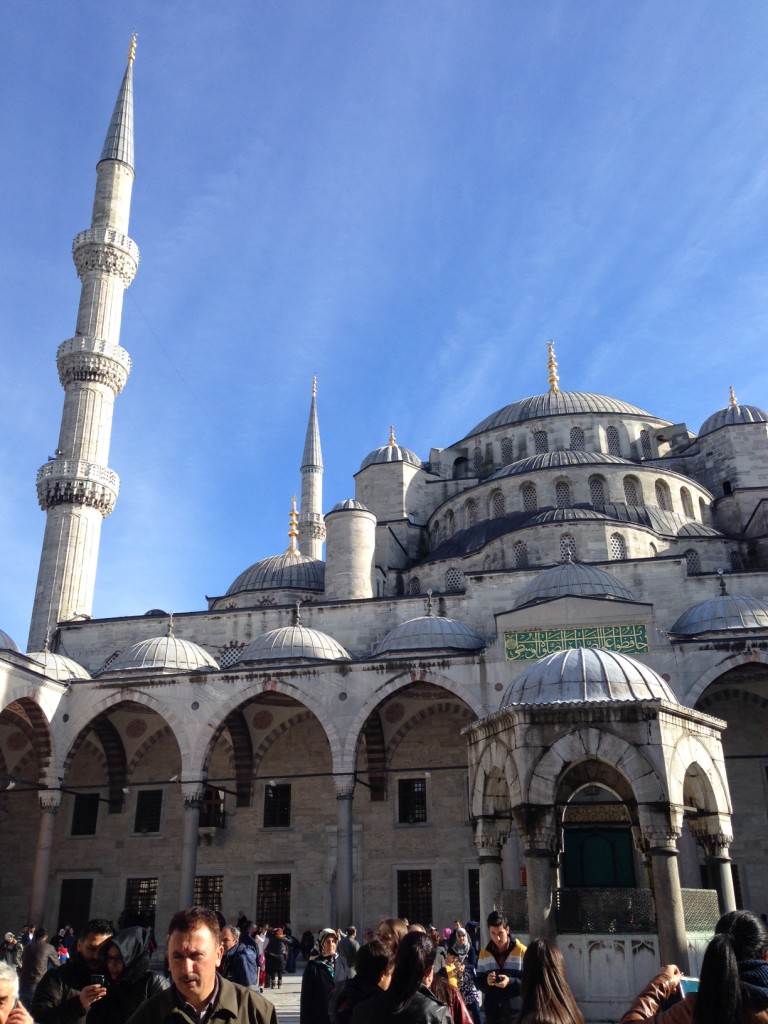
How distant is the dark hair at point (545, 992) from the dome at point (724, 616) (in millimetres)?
12990

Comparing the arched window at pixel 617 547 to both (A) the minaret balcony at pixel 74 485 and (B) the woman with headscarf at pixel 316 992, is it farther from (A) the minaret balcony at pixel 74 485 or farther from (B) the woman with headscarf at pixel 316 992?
(B) the woman with headscarf at pixel 316 992

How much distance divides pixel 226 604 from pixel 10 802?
6.17 m

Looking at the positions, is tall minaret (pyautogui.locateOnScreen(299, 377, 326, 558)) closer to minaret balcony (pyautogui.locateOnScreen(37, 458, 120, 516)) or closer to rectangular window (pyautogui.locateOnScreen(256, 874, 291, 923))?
minaret balcony (pyautogui.locateOnScreen(37, 458, 120, 516))

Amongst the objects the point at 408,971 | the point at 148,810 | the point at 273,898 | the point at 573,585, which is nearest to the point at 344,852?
the point at 273,898

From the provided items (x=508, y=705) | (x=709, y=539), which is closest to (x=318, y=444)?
(x=709, y=539)

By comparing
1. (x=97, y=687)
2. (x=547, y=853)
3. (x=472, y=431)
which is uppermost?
(x=472, y=431)

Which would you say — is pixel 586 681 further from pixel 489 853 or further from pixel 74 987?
pixel 74 987

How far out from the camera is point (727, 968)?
196cm

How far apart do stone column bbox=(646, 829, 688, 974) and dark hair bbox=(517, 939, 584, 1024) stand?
3780mm

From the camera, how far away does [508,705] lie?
21.6ft

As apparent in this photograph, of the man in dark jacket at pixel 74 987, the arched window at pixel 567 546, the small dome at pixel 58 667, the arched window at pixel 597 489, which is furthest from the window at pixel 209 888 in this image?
the man in dark jacket at pixel 74 987

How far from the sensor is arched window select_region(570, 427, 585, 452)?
22625 mm

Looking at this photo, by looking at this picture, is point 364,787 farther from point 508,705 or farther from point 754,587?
point 508,705

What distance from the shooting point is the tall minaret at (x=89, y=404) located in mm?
19203
